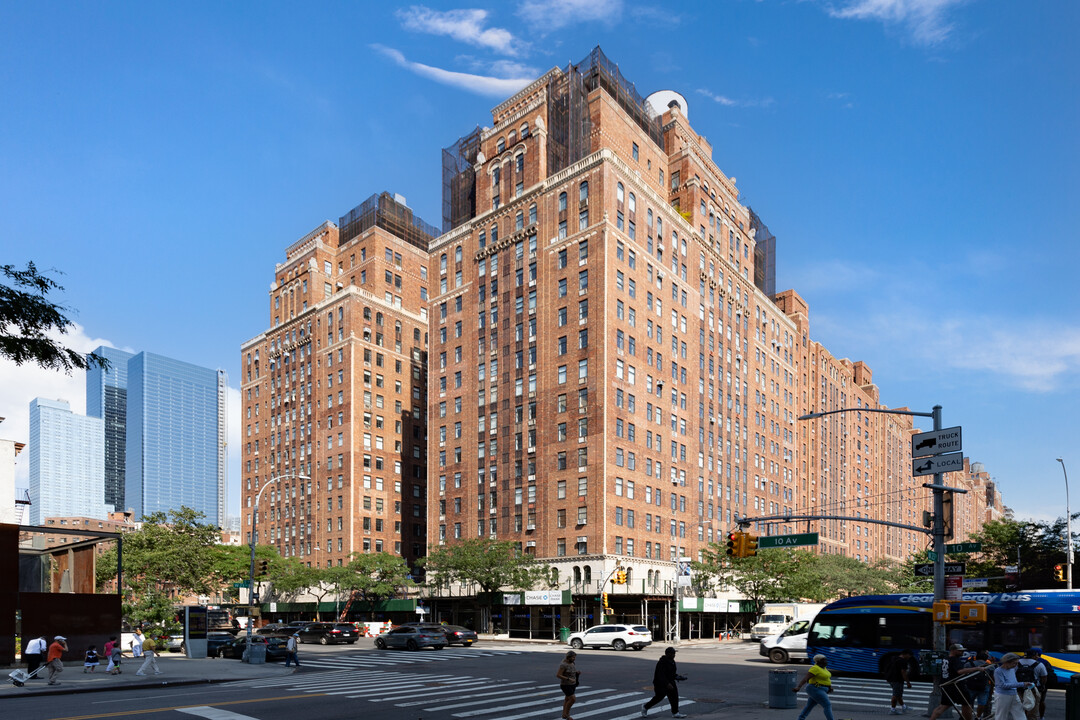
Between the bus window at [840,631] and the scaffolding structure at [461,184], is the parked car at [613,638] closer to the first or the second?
the bus window at [840,631]

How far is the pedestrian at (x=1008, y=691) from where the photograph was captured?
56.0 feet

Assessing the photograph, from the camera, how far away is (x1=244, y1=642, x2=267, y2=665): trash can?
39.5 m

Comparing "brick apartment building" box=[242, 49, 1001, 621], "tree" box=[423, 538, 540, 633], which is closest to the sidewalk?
"tree" box=[423, 538, 540, 633]

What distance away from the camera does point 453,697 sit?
2558cm

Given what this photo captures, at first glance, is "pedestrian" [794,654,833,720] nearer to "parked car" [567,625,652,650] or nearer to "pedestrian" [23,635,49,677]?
"pedestrian" [23,635,49,677]

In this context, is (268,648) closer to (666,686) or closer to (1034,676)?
(666,686)

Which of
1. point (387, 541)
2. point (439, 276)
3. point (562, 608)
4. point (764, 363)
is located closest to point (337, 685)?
point (562, 608)

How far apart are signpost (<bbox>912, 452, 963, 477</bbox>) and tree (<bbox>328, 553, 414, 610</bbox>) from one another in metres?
67.5

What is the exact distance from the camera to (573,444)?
7312cm

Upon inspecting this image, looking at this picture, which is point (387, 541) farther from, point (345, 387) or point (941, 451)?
point (941, 451)

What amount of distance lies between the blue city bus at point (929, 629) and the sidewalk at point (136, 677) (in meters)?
22.1

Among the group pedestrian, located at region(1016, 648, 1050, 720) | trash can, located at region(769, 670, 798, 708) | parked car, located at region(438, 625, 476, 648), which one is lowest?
parked car, located at region(438, 625, 476, 648)

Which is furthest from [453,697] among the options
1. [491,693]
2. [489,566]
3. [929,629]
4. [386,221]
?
[386,221]

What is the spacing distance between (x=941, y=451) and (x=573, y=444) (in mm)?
51081
